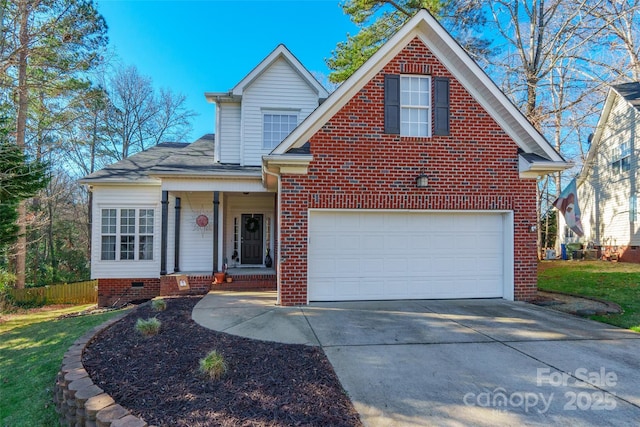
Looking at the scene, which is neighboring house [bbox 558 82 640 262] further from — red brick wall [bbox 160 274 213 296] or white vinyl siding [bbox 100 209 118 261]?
white vinyl siding [bbox 100 209 118 261]

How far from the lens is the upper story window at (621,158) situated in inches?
659

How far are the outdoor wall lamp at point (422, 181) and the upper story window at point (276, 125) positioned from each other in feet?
18.3

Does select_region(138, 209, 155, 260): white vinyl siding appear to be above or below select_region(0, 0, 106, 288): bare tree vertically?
below

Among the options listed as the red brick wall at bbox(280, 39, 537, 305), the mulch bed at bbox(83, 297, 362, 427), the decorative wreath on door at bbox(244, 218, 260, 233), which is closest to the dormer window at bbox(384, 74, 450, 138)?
the red brick wall at bbox(280, 39, 537, 305)

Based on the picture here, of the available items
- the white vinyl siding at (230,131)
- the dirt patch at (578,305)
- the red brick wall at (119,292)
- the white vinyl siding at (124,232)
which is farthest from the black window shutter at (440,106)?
the red brick wall at (119,292)

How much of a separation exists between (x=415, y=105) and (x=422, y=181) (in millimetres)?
1781

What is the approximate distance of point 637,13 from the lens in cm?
1777

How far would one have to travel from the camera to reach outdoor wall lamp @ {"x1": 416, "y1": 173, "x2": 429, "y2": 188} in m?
7.46

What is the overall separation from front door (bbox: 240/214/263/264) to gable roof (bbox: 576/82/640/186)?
17.6 meters

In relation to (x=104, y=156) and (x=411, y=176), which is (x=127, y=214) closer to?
(x=411, y=176)

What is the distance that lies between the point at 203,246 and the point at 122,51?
7.98 m

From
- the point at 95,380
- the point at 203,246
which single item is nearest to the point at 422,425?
the point at 95,380

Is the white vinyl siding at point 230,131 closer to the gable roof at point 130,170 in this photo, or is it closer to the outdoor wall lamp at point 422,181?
the gable roof at point 130,170

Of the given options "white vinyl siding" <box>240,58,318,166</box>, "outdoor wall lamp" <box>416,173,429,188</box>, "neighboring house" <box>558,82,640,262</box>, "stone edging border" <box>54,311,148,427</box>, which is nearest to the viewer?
"stone edging border" <box>54,311,148,427</box>
